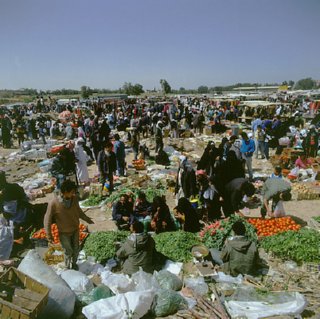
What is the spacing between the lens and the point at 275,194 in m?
6.74

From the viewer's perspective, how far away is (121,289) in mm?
4781

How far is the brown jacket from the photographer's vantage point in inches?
191

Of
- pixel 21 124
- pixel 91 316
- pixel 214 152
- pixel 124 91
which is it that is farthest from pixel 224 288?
pixel 124 91

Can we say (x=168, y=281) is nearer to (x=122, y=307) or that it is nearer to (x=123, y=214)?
(x=122, y=307)

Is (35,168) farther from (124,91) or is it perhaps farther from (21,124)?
(124,91)

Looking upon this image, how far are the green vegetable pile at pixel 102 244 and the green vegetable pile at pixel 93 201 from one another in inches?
106

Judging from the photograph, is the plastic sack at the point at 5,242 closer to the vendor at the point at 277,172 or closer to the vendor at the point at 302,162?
the vendor at the point at 277,172

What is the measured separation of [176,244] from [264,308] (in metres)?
2.06

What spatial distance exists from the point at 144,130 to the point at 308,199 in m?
12.2

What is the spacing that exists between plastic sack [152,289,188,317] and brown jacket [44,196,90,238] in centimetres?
167

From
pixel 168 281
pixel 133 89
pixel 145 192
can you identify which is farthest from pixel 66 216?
pixel 133 89

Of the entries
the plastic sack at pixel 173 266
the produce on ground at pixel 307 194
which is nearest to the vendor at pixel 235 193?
the plastic sack at pixel 173 266

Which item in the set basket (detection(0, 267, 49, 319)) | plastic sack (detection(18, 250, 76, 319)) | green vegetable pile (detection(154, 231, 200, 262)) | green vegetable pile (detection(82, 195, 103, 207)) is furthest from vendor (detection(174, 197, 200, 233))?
basket (detection(0, 267, 49, 319))

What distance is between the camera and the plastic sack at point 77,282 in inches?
185
